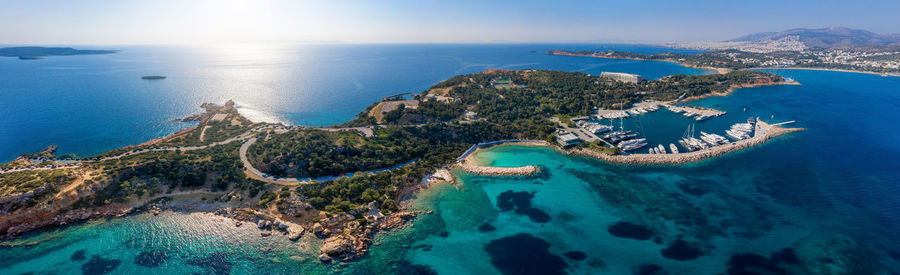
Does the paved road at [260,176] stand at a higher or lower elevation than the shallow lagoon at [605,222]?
higher

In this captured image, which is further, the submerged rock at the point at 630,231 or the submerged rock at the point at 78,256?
the submerged rock at the point at 630,231

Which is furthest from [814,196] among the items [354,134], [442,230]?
[354,134]

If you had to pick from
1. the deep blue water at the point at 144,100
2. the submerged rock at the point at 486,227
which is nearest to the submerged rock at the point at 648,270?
the submerged rock at the point at 486,227

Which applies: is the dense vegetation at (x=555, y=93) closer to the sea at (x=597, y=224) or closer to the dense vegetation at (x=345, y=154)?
the dense vegetation at (x=345, y=154)

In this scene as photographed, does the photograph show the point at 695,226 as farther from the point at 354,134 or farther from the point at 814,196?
the point at 354,134

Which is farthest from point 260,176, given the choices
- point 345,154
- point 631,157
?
point 631,157

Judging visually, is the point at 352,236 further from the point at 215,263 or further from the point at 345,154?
the point at 345,154
